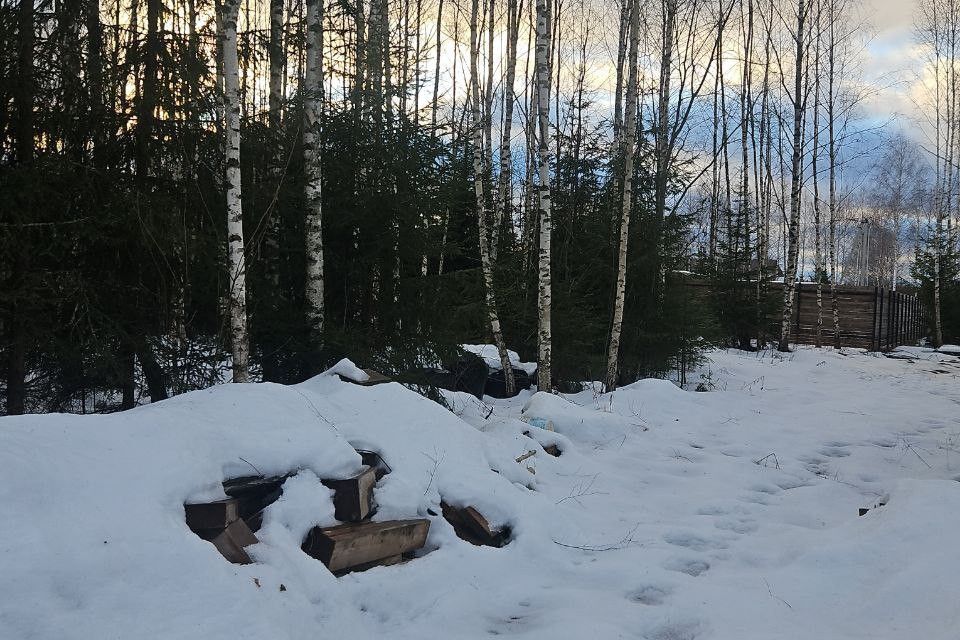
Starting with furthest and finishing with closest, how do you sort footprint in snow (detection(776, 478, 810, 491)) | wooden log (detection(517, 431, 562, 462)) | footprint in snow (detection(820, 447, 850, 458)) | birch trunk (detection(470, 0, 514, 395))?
birch trunk (detection(470, 0, 514, 395)), footprint in snow (detection(820, 447, 850, 458)), wooden log (detection(517, 431, 562, 462)), footprint in snow (detection(776, 478, 810, 491))

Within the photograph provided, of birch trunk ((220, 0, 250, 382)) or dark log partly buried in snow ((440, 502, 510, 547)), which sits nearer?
dark log partly buried in snow ((440, 502, 510, 547))

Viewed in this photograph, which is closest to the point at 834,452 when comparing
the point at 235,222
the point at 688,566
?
the point at 688,566

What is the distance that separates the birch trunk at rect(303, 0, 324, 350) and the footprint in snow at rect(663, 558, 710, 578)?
173 inches

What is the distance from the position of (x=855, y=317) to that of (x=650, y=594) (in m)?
24.9

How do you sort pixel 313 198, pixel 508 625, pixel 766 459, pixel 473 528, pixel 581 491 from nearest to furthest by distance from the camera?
pixel 508 625 < pixel 473 528 < pixel 581 491 < pixel 766 459 < pixel 313 198

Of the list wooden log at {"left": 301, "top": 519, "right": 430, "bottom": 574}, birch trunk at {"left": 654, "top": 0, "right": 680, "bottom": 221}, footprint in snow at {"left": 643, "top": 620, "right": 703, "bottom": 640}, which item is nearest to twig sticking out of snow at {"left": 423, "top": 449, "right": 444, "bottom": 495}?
wooden log at {"left": 301, "top": 519, "right": 430, "bottom": 574}

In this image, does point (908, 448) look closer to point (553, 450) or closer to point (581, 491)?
point (553, 450)

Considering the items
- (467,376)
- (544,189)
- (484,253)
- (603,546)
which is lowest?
(603,546)

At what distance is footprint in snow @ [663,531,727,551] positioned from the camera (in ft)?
12.7

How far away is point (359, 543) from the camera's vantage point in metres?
3.18

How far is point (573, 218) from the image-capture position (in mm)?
10734

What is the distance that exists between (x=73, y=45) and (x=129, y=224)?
1.85m

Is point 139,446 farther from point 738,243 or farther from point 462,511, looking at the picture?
point 738,243

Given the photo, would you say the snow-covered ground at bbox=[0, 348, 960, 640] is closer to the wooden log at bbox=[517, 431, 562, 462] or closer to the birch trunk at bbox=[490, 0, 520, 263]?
the wooden log at bbox=[517, 431, 562, 462]
